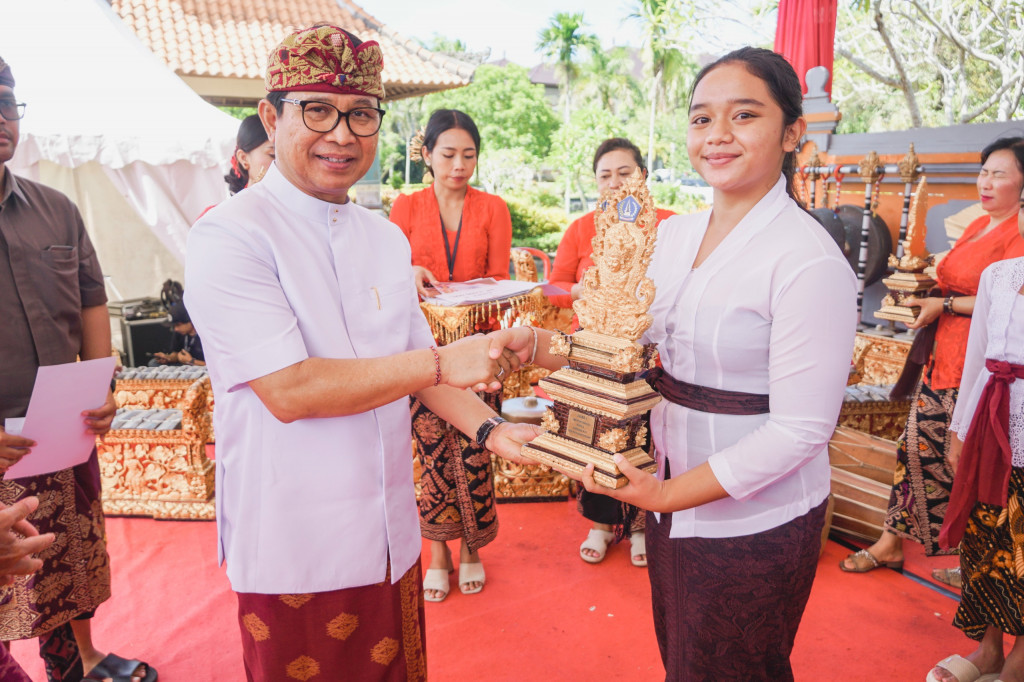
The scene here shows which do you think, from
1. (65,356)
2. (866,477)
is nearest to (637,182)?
(65,356)

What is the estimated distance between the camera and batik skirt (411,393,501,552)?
10.0ft

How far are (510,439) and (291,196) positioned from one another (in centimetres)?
81

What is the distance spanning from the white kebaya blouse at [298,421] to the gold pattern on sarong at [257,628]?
0.09 meters

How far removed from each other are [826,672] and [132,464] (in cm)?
386

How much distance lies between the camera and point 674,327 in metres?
1.54

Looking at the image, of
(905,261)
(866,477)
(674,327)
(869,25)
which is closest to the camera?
(674,327)

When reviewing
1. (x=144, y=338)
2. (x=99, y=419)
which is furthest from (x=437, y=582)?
(x=144, y=338)

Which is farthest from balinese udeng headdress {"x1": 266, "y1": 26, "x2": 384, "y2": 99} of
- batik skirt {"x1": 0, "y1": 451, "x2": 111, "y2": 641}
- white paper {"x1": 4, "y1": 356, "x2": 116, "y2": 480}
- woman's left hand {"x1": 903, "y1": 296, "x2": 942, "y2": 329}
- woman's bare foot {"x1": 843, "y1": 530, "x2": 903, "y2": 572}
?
woman's bare foot {"x1": 843, "y1": 530, "x2": 903, "y2": 572}

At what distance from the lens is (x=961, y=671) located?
2.42m

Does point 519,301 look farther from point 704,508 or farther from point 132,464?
point 132,464

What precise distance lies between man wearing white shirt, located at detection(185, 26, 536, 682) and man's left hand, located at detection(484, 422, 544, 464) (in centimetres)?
22

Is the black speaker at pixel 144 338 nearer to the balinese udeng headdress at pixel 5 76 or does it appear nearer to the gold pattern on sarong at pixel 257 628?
the balinese udeng headdress at pixel 5 76

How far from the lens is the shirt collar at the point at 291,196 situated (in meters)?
1.45

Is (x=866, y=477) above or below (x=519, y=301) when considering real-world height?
below
